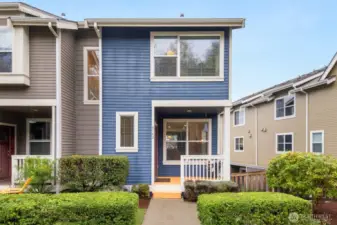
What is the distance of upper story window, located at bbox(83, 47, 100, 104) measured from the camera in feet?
33.3

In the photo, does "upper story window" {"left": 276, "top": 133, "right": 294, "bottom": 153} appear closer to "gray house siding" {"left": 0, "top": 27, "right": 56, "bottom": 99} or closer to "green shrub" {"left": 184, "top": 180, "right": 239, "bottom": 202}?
"green shrub" {"left": 184, "top": 180, "right": 239, "bottom": 202}

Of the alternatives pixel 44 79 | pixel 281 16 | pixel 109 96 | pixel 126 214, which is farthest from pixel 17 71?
pixel 281 16

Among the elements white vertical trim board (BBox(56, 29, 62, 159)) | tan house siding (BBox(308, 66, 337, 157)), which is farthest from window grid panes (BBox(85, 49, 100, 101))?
tan house siding (BBox(308, 66, 337, 157))

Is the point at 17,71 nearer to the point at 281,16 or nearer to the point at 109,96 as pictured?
the point at 109,96

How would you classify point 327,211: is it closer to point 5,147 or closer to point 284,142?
point 284,142

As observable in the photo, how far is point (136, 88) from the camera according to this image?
9.27 metres

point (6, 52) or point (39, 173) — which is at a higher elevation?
point (6, 52)

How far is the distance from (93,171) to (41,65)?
4190mm

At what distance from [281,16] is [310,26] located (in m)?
5.25

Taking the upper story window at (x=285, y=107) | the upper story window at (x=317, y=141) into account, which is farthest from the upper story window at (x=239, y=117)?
the upper story window at (x=317, y=141)

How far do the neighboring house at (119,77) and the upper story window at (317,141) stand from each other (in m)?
Answer: 6.16

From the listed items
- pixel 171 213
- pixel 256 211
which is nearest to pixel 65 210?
pixel 171 213

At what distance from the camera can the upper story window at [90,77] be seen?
10148 millimetres

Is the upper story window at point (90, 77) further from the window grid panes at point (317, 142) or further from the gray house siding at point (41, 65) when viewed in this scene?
the window grid panes at point (317, 142)
